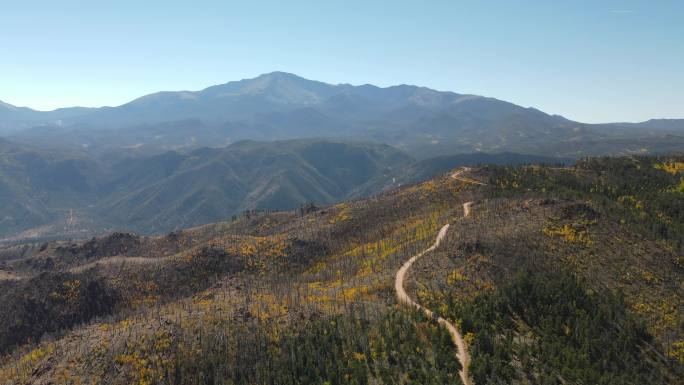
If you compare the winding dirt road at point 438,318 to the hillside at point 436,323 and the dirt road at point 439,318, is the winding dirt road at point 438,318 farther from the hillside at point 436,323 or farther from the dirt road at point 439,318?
the hillside at point 436,323

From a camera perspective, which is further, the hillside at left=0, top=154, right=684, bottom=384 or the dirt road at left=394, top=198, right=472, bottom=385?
the hillside at left=0, top=154, right=684, bottom=384

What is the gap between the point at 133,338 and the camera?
4488 inches

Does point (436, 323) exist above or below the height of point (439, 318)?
above

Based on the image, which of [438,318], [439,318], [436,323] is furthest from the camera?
[439,318]

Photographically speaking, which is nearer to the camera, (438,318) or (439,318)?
(438,318)

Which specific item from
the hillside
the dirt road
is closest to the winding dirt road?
the dirt road

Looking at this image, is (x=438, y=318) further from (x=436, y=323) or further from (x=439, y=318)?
(x=436, y=323)

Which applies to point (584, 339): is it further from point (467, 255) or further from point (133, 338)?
point (133, 338)

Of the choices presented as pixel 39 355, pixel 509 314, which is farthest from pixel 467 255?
pixel 39 355

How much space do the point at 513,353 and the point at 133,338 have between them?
8578 centimetres

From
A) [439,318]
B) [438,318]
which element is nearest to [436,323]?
[438,318]

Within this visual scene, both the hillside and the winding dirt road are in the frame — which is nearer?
the winding dirt road

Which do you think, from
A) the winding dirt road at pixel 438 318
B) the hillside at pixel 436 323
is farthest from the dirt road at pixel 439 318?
the hillside at pixel 436 323

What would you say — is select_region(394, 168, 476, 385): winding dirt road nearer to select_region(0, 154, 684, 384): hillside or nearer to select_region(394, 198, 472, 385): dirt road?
select_region(394, 198, 472, 385): dirt road
